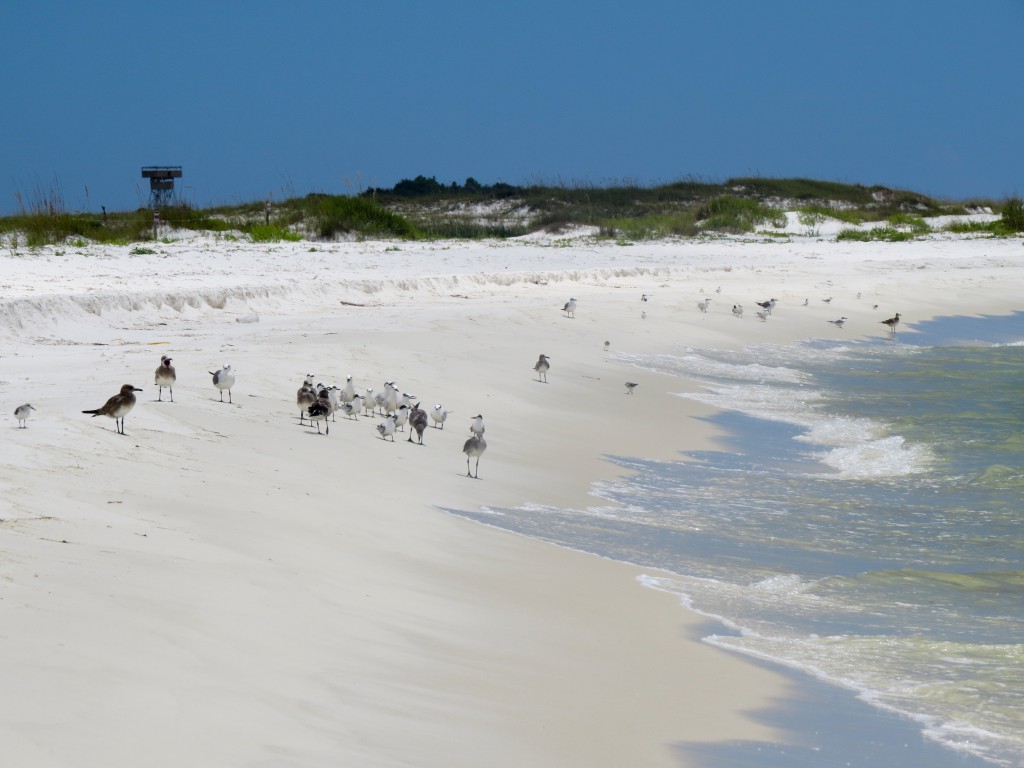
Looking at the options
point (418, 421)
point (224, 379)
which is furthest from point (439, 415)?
point (224, 379)

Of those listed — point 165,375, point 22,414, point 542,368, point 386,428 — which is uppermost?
point 165,375

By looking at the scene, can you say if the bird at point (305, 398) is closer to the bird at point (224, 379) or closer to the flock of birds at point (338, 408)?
the flock of birds at point (338, 408)

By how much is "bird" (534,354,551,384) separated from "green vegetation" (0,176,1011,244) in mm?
10175

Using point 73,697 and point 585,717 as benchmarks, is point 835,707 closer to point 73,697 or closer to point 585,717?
point 585,717

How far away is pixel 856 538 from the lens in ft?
30.0

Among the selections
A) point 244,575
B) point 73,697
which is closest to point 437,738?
point 73,697

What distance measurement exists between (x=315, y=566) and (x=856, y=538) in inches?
178

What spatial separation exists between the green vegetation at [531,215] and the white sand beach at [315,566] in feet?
30.3

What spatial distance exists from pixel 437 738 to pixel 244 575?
1697 millimetres

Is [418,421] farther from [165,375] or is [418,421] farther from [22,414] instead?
[22,414]

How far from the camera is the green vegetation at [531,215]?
25953 mm

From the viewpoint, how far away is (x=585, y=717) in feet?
→ 16.4

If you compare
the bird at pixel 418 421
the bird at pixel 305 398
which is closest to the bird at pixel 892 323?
the bird at pixel 418 421

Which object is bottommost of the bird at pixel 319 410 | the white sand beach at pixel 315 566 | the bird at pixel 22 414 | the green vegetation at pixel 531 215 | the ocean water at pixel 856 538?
the ocean water at pixel 856 538
